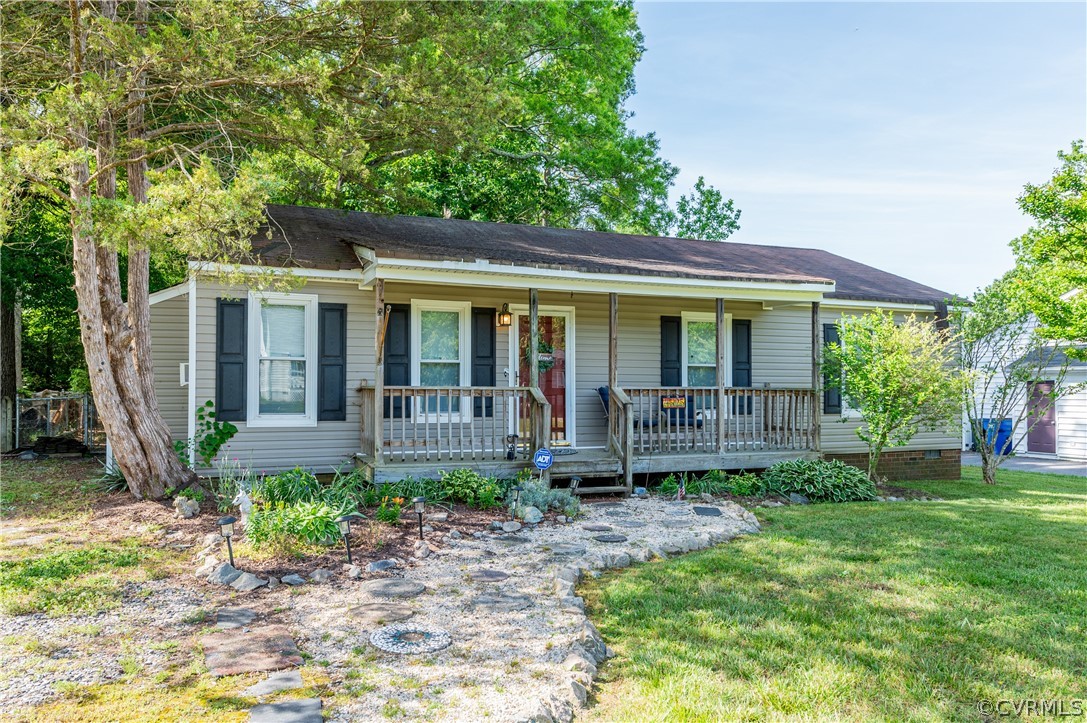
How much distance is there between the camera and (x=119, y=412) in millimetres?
7613

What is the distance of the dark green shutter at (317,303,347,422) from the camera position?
9.06m

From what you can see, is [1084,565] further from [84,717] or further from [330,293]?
[330,293]

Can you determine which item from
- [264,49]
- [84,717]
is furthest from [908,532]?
[264,49]

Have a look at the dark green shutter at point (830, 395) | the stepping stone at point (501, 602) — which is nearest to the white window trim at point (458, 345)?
the stepping stone at point (501, 602)

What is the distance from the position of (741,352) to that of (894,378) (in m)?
2.50

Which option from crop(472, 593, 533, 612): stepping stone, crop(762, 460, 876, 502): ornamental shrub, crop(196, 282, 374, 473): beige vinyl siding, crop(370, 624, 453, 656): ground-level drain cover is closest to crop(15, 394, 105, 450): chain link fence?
crop(196, 282, 374, 473): beige vinyl siding

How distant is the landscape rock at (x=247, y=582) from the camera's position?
195 inches

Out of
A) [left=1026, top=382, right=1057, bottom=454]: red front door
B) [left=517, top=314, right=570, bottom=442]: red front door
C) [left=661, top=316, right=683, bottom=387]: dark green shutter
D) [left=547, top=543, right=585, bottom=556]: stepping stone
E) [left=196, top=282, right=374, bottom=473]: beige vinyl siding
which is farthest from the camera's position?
[left=1026, top=382, right=1057, bottom=454]: red front door

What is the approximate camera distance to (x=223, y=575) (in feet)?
16.7

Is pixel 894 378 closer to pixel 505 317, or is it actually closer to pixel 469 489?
pixel 505 317

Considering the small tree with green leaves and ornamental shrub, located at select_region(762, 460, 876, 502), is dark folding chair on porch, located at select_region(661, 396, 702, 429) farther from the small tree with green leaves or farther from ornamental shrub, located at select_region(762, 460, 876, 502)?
the small tree with green leaves

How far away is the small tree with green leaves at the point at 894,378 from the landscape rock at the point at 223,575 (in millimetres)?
8378

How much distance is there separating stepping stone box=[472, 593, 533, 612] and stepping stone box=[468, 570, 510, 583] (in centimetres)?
38

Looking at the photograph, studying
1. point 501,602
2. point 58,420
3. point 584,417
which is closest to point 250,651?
→ point 501,602
